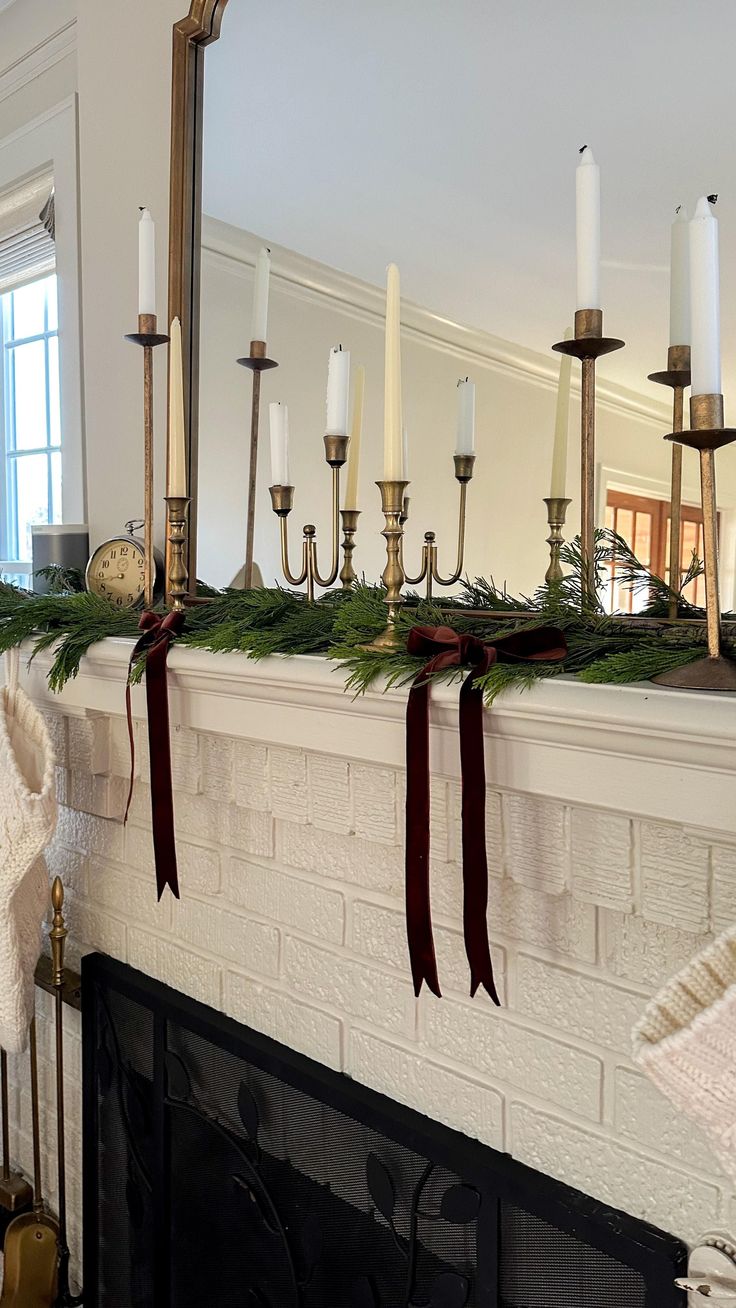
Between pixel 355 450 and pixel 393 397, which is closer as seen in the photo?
pixel 393 397

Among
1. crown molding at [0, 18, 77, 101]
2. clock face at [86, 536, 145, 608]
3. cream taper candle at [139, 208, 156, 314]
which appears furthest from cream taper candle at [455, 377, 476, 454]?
crown molding at [0, 18, 77, 101]

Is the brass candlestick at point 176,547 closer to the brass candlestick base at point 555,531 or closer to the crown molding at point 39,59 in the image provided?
the brass candlestick base at point 555,531

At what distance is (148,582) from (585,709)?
721 mm

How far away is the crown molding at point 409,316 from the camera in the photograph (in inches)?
34.5

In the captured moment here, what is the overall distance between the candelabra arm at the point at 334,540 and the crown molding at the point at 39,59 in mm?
1119

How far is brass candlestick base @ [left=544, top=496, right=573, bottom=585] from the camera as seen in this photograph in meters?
0.92

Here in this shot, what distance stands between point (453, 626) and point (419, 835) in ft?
0.74

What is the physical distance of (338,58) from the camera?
1.12 m

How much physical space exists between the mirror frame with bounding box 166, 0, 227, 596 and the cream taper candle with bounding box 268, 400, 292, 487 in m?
0.20

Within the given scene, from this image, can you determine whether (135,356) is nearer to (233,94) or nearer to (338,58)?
(233,94)

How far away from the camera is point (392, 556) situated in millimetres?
859

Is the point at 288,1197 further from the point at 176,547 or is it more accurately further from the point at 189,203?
the point at 189,203

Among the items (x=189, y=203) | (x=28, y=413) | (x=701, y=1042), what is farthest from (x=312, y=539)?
(x=28, y=413)

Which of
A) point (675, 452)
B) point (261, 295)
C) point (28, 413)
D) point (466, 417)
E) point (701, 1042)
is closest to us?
point (701, 1042)
